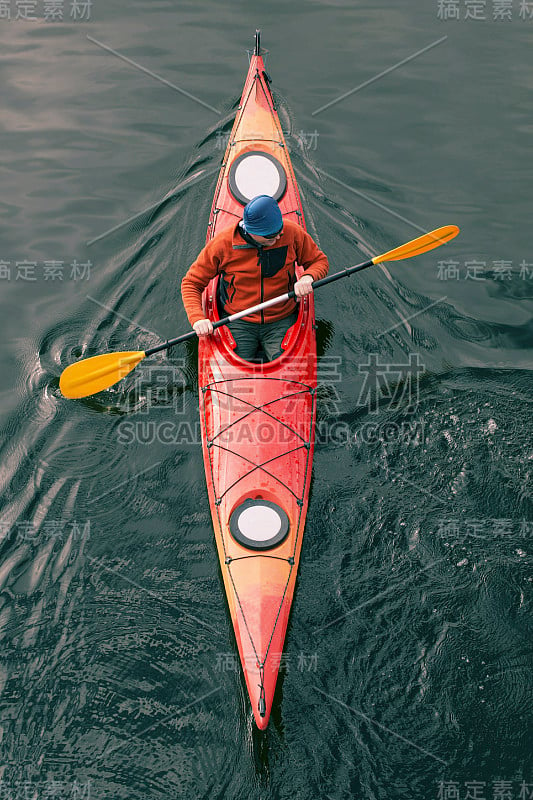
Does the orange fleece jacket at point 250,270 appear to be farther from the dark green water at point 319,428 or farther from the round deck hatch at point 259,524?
the round deck hatch at point 259,524

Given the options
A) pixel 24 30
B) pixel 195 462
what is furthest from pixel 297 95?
pixel 195 462

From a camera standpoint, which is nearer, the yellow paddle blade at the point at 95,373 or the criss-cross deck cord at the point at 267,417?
the criss-cross deck cord at the point at 267,417

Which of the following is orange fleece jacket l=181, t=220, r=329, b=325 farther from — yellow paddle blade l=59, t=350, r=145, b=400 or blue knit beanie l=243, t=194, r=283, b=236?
yellow paddle blade l=59, t=350, r=145, b=400

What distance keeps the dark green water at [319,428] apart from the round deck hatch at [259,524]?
369mm

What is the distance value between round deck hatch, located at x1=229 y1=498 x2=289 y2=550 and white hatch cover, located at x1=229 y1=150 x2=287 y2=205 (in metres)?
2.82

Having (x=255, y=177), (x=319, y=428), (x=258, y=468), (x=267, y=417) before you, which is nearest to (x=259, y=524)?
(x=258, y=468)

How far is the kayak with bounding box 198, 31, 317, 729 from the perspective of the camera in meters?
3.65

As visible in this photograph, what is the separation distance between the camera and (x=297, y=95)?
25.0 feet

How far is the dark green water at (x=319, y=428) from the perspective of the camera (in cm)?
350

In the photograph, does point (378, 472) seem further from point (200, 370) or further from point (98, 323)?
point (98, 323)

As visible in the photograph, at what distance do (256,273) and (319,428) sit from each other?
121 cm


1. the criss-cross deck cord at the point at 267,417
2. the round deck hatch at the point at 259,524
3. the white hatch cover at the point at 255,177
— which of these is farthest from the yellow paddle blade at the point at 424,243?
the round deck hatch at the point at 259,524

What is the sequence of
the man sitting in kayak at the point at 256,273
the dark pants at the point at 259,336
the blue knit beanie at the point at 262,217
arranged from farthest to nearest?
the dark pants at the point at 259,336 < the man sitting in kayak at the point at 256,273 < the blue knit beanie at the point at 262,217

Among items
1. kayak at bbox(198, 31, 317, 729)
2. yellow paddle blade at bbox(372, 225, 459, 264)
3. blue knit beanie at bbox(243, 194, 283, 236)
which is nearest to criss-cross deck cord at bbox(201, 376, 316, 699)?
kayak at bbox(198, 31, 317, 729)
